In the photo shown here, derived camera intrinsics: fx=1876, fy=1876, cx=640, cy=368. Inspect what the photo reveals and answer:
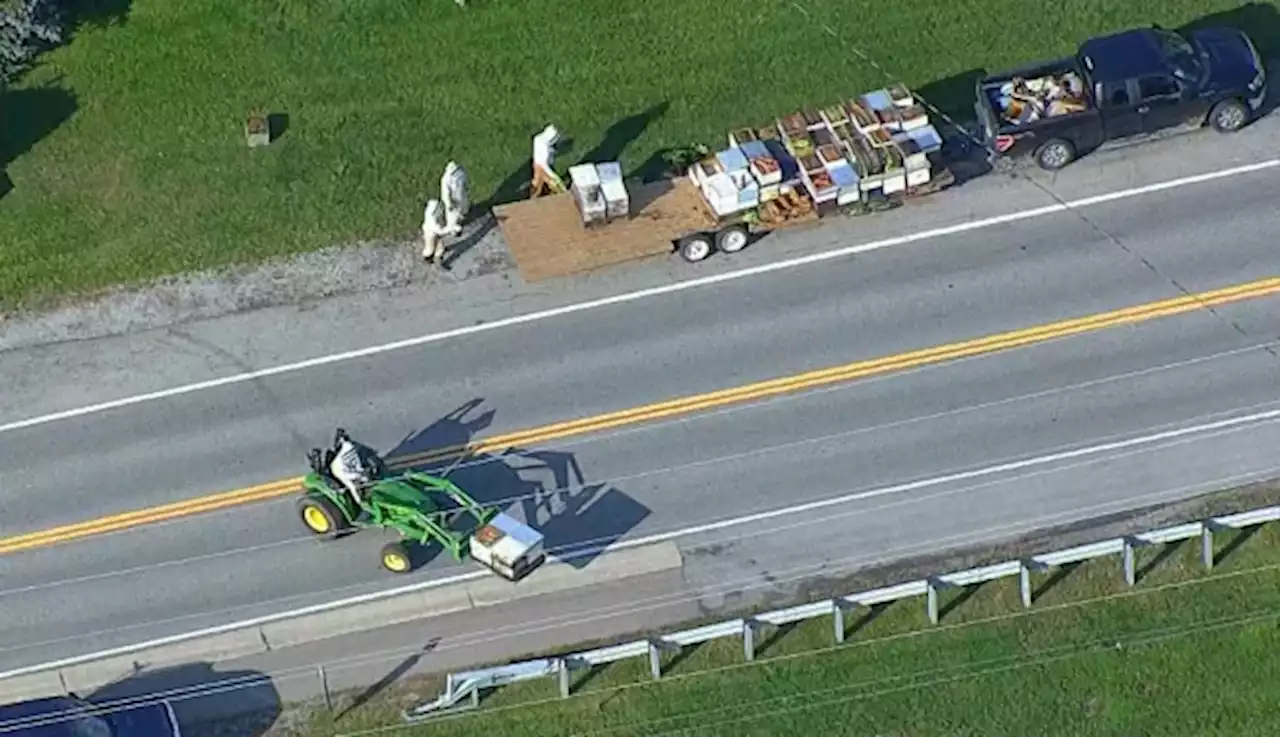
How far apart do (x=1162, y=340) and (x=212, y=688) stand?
15.1 metres

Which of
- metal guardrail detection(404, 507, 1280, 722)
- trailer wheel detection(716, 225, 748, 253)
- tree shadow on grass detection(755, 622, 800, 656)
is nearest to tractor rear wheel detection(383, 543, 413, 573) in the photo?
metal guardrail detection(404, 507, 1280, 722)

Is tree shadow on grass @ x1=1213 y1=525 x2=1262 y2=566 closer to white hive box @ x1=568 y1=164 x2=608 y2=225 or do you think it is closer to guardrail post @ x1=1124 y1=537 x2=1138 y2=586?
guardrail post @ x1=1124 y1=537 x2=1138 y2=586

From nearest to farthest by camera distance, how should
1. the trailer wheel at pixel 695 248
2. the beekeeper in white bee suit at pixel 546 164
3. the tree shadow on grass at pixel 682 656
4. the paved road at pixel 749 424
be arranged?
the tree shadow on grass at pixel 682 656
the paved road at pixel 749 424
the trailer wheel at pixel 695 248
the beekeeper in white bee suit at pixel 546 164

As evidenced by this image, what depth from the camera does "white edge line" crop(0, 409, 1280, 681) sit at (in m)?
26.9

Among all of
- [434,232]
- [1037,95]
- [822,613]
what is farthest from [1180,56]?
[434,232]

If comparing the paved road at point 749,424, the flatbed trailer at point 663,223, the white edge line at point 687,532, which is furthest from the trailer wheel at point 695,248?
the white edge line at point 687,532

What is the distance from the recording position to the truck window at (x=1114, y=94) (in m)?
30.5

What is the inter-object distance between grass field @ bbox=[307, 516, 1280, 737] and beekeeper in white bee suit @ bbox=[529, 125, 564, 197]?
8.63 meters

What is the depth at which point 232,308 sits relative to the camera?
30.5m

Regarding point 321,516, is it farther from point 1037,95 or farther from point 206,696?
point 1037,95

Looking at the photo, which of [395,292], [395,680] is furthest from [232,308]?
[395,680]

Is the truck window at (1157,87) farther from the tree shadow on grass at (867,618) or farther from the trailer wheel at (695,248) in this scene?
the tree shadow on grass at (867,618)

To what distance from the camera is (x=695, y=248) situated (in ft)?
99.0

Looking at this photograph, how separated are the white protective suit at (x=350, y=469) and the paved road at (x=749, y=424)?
141 cm
